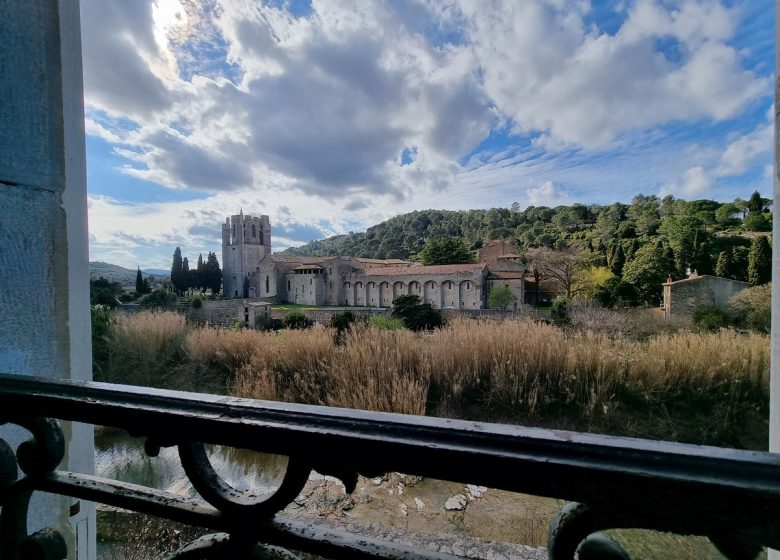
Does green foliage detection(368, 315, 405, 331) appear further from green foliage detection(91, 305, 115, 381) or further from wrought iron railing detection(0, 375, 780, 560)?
wrought iron railing detection(0, 375, 780, 560)

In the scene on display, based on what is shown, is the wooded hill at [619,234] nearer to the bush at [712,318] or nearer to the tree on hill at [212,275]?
the bush at [712,318]

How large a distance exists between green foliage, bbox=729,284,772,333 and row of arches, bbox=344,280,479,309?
15.8 meters

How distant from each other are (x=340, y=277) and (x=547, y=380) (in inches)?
1284

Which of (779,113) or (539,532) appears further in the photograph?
(539,532)

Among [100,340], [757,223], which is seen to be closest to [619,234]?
[757,223]

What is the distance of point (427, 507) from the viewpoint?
3.23 m

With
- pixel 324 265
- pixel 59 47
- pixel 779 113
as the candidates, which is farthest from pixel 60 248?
pixel 324 265

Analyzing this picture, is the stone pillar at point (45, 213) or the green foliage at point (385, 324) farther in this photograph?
the green foliage at point (385, 324)

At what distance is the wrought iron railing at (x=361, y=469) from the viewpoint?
373mm

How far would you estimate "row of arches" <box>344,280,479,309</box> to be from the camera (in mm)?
29422

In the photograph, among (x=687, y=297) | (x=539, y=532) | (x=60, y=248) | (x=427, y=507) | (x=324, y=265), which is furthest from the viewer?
(x=324, y=265)

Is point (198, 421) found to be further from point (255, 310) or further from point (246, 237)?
point (246, 237)

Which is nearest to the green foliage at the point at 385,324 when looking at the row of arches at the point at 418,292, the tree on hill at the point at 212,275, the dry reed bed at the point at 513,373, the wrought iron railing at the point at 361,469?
the dry reed bed at the point at 513,373

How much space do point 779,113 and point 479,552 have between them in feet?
8.14
